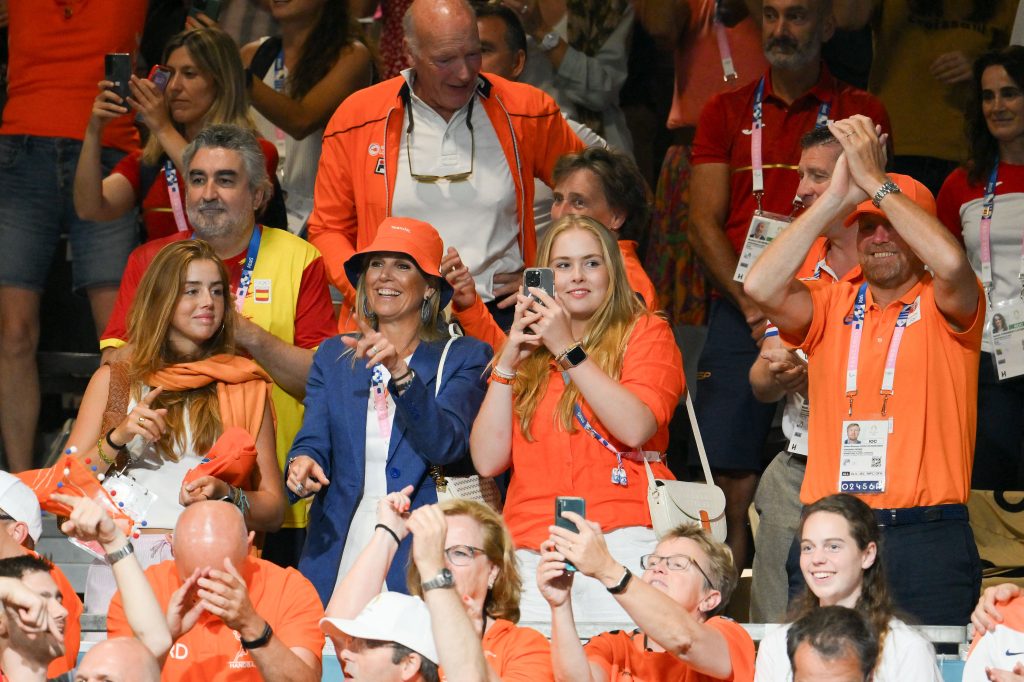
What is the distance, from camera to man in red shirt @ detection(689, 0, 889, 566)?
6.33m

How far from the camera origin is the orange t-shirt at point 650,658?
438 centimetres

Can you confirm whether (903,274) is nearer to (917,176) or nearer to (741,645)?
(741,645)

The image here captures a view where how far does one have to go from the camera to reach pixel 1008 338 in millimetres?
6008

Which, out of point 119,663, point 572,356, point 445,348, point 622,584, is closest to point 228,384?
point 445,348

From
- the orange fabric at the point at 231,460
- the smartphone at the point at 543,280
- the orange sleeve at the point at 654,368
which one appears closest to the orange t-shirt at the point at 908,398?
the orange sleeve at the point at 654,368

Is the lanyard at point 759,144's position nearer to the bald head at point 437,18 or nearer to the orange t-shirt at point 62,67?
the bald head at point 437,18

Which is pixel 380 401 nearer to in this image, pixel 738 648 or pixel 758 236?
pixel 738 648

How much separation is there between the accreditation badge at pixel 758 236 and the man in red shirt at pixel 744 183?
0.87ft

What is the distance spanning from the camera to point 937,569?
478cm

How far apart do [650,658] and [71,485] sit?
1.86 meters

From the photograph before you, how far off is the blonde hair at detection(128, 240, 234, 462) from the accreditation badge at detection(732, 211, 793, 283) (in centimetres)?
187

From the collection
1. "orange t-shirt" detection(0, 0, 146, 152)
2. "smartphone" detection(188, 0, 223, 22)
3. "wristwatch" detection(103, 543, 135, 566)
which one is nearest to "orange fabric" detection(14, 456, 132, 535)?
"wristwatch" detection(103, 543, 135, 566)

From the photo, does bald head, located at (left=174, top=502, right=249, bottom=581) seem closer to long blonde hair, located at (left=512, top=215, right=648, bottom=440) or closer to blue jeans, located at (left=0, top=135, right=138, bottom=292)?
long blonde hair, located at (left=512, top=215, right=648, bottom=440)

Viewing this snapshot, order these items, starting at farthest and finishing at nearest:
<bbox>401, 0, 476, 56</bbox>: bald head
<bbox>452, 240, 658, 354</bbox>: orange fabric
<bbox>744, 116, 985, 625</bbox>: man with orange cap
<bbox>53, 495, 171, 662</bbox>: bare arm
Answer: <bbox>401, 0, 476, 56</bbox>: bald head < <bbox>452, 240, 658, 354</bbox>: orange fabric < <bbox>744, 116, 985, 625</bbox>: man with orange cap < <bbox>53, 495, 171, 662</bbox>: bare arm
